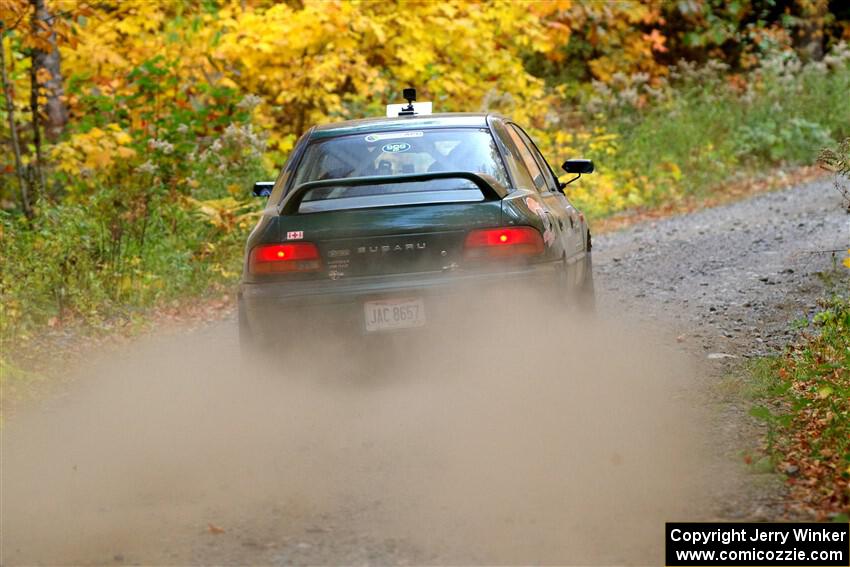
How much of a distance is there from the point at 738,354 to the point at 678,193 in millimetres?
10512

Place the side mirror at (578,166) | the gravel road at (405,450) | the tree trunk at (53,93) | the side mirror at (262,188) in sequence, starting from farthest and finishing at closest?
the tree trunk at (53,93)
the side mirror at (578,166)
the side mirror at (262,188)
the gravel road at (405,450)

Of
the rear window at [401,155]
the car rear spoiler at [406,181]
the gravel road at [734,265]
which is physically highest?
the rear window at [401,155]

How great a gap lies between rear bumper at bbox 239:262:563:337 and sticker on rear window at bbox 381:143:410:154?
3.56 feet

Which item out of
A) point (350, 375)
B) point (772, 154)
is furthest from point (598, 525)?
point (772, 154)

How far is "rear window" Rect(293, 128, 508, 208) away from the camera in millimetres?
7227

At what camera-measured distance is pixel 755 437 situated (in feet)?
19.8

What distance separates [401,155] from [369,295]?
1.17m

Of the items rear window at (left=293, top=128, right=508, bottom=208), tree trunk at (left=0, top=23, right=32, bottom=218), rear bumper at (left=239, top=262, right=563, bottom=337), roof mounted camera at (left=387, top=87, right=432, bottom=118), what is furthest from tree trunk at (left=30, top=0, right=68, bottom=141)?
rear bumper at (left=239, top=262, right=563, bottom=337)

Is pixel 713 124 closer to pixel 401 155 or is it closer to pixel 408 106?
pixel 408 106

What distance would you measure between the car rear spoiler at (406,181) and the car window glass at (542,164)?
1543 mm

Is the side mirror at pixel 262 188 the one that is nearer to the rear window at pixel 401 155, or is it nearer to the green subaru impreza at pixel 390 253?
the rear window at pixel 401 155

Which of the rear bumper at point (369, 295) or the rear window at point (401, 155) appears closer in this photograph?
the rear bumper at point (369, 295)

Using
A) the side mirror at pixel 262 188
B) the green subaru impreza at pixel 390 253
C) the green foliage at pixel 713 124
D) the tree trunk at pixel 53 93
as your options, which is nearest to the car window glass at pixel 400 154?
the green subaru impreza at pixel 390 253

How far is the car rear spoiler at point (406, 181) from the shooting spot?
21.9ft
